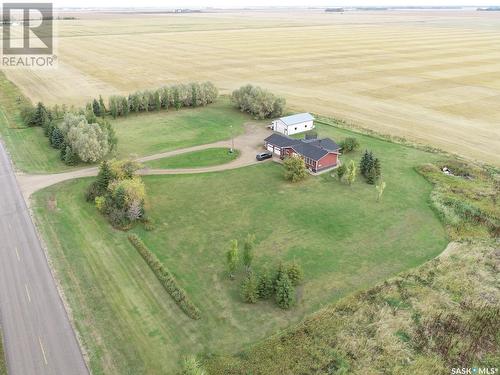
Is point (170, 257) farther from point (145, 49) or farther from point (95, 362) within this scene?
point (145, 49)

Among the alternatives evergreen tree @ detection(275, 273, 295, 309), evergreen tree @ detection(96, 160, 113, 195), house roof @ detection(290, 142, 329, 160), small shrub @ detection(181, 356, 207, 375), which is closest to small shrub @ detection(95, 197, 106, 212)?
evergreen tree @ detection(96, 160, 113, 195)

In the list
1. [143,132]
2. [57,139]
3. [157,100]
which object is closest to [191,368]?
[57,139]

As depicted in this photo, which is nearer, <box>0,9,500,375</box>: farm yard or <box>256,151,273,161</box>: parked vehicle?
<box>0,9,500,375</box>: farm yard

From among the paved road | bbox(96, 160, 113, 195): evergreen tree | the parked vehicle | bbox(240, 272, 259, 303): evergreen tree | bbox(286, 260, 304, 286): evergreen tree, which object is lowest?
the paved road

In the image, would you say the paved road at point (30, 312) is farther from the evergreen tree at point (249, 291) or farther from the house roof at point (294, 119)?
the house roof at point (294, 119)

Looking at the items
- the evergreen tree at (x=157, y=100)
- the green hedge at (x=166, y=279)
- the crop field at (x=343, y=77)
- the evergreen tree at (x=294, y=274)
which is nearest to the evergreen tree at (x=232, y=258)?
the green hedge at (x=166, y=279)

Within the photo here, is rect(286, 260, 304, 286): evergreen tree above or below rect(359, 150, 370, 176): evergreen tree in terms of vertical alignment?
below

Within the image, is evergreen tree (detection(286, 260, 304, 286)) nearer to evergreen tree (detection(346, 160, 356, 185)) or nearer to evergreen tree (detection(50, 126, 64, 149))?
evergreen tree (detection(346, 160, 356, 185))

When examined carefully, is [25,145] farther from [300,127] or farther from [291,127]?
[300,127]
